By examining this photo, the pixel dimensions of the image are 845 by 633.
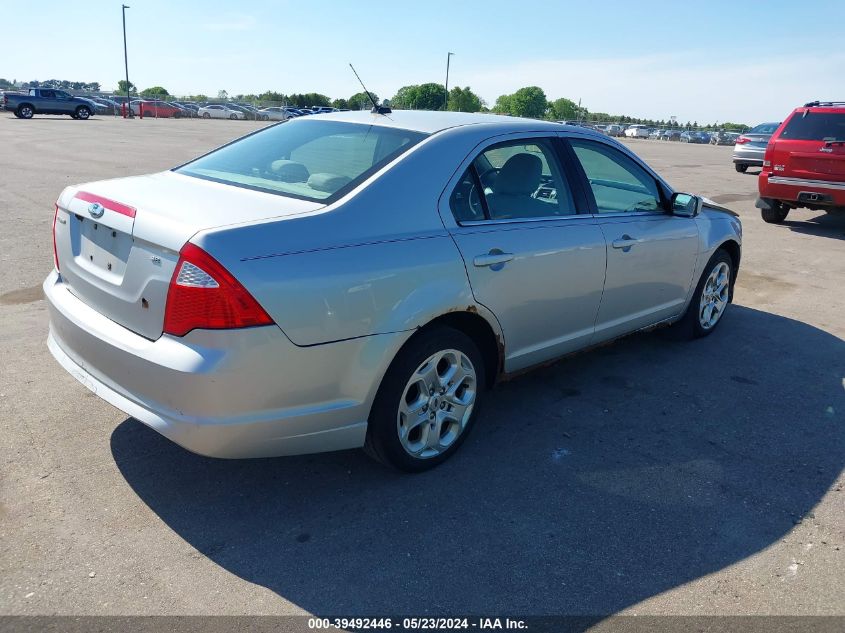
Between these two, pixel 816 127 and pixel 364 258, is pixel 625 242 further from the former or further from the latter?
pixel 816 127

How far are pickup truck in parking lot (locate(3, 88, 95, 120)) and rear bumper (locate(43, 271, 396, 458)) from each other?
40.9 metres

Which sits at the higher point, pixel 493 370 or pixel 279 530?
pixel 493 370

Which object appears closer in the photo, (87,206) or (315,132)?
(87,206)

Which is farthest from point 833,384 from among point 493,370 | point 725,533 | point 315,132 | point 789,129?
point 789,129

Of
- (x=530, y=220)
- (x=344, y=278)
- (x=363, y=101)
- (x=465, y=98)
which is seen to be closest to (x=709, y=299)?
(x=530, y=220)

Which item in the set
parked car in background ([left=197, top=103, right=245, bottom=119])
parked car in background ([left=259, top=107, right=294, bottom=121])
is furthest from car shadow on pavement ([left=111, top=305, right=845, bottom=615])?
parked car in background ([left=197, top=103, right=245, bottom=119])

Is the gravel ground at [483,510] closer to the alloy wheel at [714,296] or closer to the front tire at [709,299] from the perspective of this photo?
the front tire at [709,299]

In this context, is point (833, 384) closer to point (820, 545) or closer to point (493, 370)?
point (820, 545)

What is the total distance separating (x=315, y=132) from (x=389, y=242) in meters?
1.22

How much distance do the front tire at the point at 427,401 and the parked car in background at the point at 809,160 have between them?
28.8 feet

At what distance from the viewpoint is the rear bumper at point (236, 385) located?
2.61m

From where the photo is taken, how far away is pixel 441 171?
336 centimetres

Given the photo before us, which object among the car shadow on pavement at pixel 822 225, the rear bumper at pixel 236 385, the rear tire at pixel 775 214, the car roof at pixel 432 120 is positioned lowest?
the car shadow on pavement at pixel 822 225

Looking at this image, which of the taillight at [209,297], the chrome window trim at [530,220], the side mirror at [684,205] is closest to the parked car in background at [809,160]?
the side mirror at [684,205]
